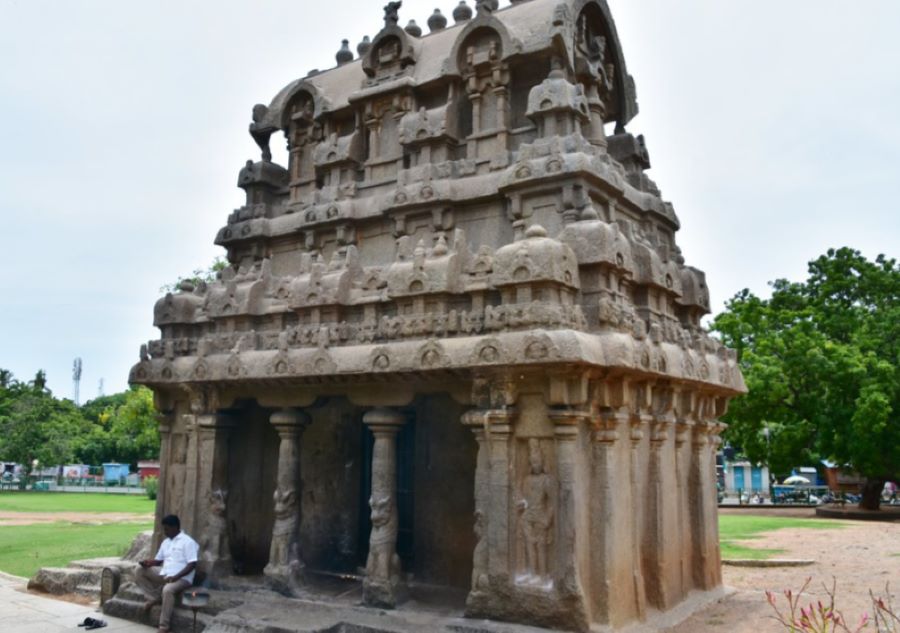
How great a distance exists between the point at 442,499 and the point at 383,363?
102 inches

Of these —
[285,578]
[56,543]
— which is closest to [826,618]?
[285,578]

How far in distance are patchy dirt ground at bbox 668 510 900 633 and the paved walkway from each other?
752cm

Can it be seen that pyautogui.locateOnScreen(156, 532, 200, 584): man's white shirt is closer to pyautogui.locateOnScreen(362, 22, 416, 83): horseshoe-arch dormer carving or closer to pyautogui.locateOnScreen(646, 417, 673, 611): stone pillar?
pyautogui.locateOnScreen(646, 417, 673, 611): stone pillar

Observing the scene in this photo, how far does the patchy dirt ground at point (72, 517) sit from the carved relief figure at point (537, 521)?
950 inches

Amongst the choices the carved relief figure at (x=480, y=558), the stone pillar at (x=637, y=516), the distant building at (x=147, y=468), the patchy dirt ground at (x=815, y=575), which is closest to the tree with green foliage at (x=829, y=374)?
the patchy dirt ground at (x=815, y=575)

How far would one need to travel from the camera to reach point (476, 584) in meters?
8.41

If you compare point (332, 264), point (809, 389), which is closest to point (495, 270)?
point (332, 264)

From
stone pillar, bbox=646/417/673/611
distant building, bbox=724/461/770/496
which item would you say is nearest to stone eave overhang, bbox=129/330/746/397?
stone pillar, bbox=646/417/673/611

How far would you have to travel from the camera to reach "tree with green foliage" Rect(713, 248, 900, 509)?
91.6ft

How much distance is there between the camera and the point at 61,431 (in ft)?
200

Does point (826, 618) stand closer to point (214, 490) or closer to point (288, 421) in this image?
point (288, 421)

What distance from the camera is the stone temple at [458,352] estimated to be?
8336 mm

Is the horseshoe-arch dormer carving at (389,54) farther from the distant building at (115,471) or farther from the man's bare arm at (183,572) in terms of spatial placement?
the distant building at (115,471)

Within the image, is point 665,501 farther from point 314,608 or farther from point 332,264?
point 332,264
